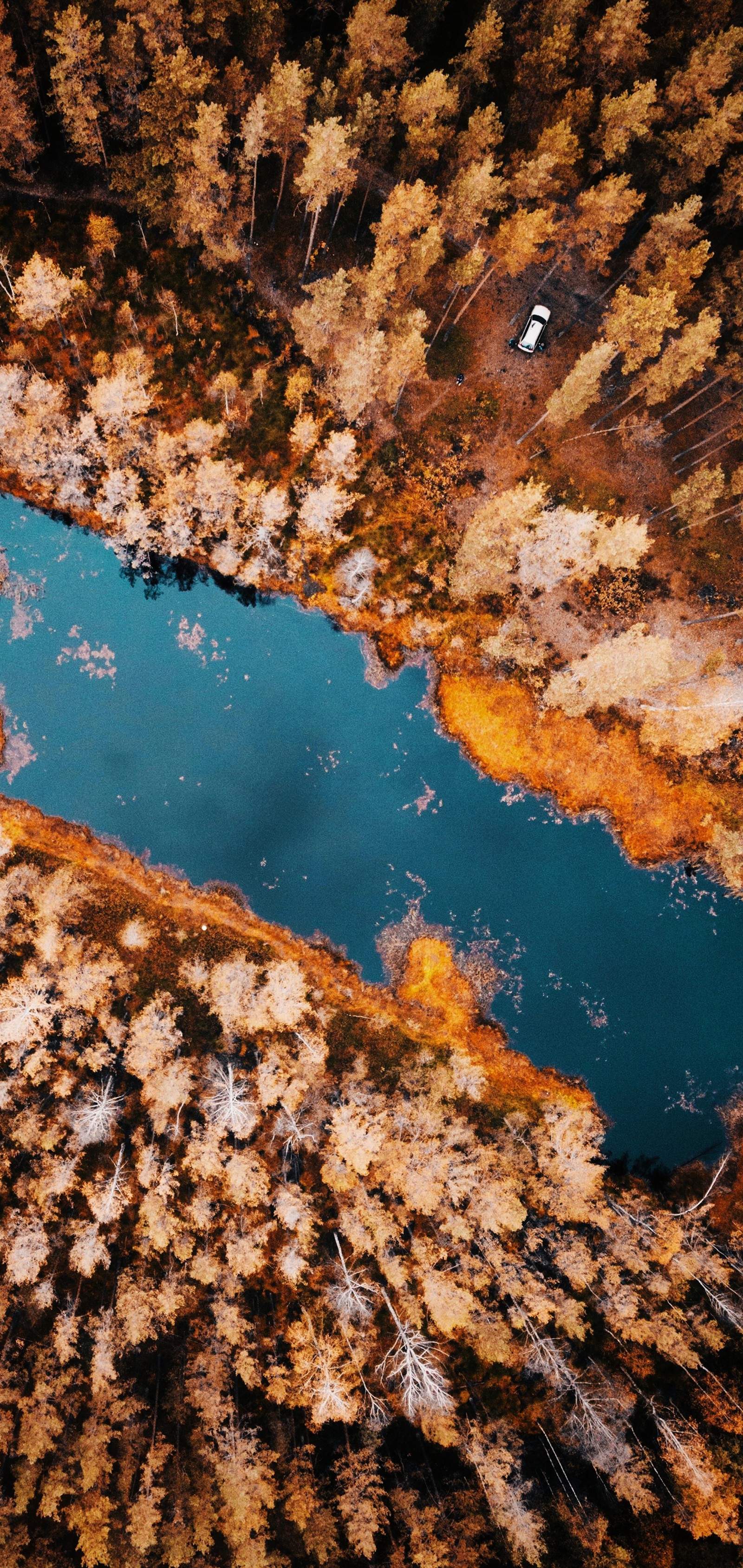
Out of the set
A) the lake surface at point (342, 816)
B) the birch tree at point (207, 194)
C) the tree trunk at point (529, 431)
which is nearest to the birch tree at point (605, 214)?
the tree trunk at point (529, 431)

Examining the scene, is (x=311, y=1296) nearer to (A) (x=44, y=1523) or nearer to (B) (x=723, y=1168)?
(A) (x=44, y=1523)

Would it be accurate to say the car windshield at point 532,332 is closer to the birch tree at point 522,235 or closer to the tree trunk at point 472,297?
the birch tree at point 522,235

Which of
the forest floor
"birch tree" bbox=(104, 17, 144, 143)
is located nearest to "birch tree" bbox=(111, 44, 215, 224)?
"birch tree" bbox=(104, 17, 144, 143)

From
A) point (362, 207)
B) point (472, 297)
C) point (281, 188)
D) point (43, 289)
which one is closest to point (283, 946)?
point (43, 289)

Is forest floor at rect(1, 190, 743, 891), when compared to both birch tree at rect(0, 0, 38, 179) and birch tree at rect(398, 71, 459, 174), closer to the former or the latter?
birch tree at rect(398, 71, 459, 174)

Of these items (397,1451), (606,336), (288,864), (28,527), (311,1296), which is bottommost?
(397,1451)

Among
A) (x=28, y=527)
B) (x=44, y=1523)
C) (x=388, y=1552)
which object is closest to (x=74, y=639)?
(x=28, y=527)
